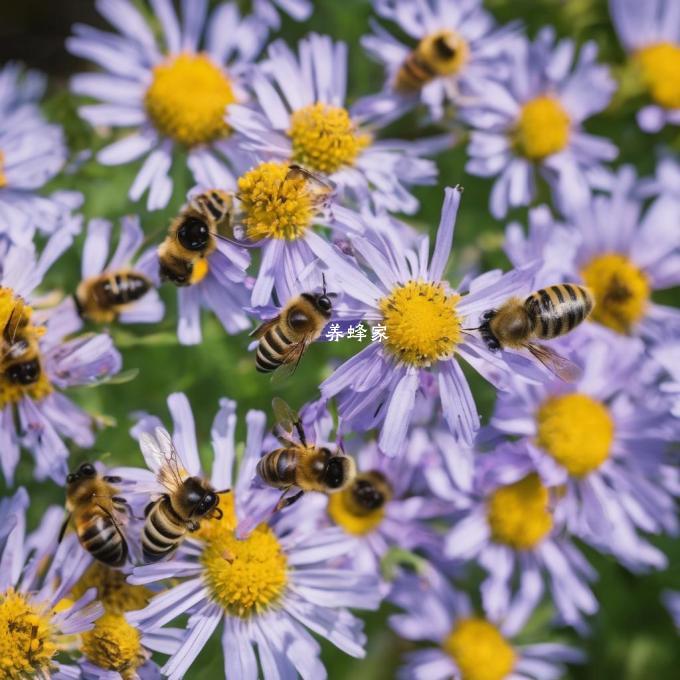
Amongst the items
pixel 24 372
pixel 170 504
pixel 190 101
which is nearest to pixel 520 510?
pixel 170 504

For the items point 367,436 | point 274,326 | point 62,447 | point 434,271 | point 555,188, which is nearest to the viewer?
point 274,326

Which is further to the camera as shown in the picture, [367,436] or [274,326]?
[367,436]

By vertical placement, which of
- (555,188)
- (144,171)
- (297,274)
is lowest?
(297,274)

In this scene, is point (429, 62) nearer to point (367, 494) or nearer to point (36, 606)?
point (367, 494)

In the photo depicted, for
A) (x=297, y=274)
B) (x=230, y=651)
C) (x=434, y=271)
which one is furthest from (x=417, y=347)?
(x=230, y=651)

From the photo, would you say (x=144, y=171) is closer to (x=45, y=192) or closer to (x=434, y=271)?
(x=45, y=192)

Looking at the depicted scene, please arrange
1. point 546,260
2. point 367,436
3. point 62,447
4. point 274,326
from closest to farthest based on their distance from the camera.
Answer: point 274,326, point 62,447, point 546,260, point 367,436
